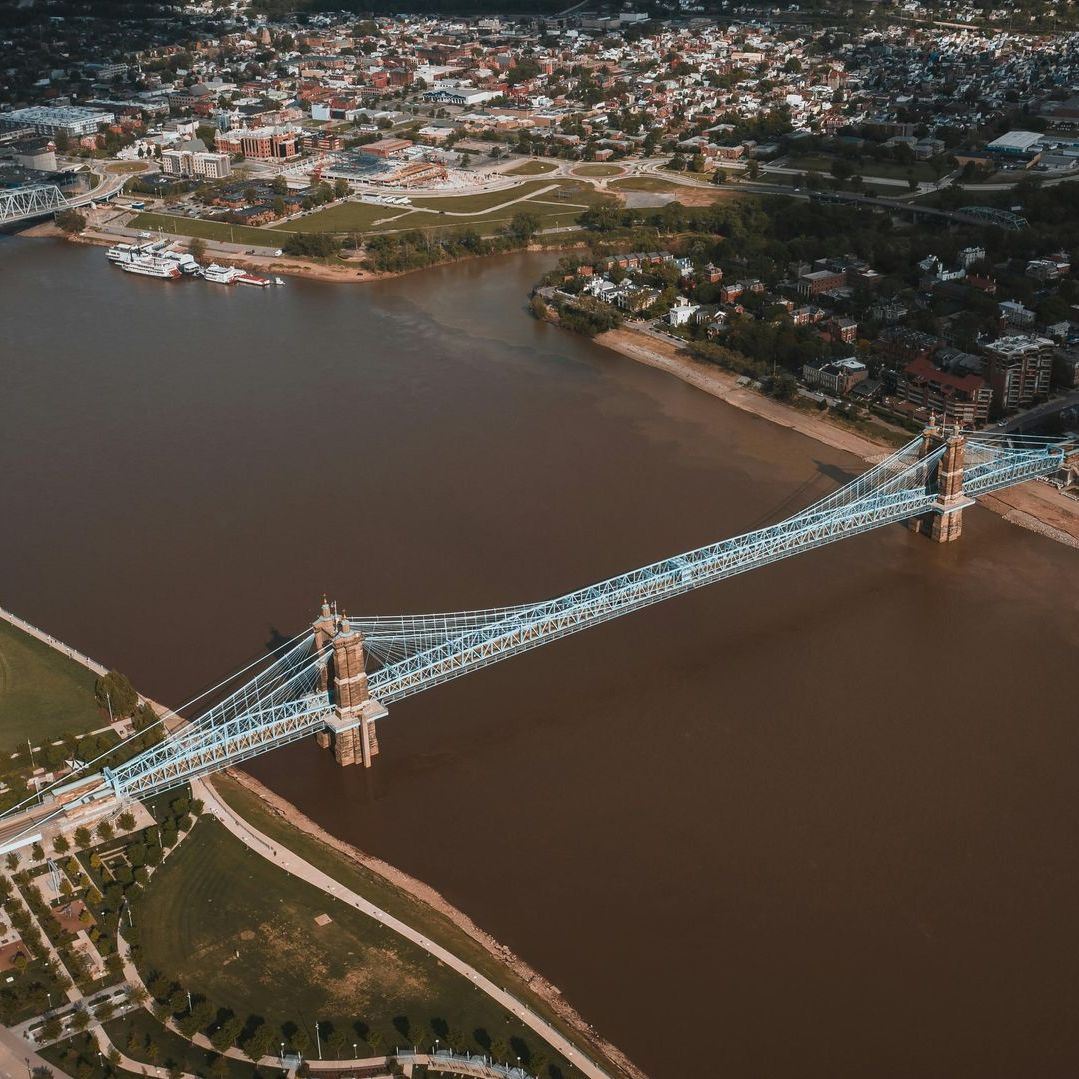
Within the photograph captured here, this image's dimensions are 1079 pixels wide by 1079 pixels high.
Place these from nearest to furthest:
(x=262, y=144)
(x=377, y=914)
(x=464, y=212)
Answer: (x=377, y=914) → (x=464, y=212) → (x=262, y=144)

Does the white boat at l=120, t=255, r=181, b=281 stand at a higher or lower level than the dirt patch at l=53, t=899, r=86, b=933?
higher

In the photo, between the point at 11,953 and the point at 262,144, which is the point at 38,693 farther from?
the point at 262,144

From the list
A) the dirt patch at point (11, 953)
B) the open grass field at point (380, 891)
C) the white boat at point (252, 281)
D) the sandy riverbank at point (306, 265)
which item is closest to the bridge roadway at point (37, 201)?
the sandy riverbank at point (306, 265)

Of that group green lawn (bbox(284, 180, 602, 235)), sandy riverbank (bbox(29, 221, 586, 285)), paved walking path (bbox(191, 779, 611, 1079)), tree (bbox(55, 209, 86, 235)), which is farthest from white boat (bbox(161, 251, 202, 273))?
paved walking path (bbox(191, 779, 611, 1079))

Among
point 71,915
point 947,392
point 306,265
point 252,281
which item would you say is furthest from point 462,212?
point 71,915

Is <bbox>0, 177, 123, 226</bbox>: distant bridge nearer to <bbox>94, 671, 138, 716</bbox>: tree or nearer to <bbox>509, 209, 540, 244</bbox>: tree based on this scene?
<bbox>509, 209, 540, 244</bbox>: tree

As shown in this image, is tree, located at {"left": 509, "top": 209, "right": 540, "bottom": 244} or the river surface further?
tree, located at {"left": 509, "top": 209, "right": 540, "bottom": 244}
